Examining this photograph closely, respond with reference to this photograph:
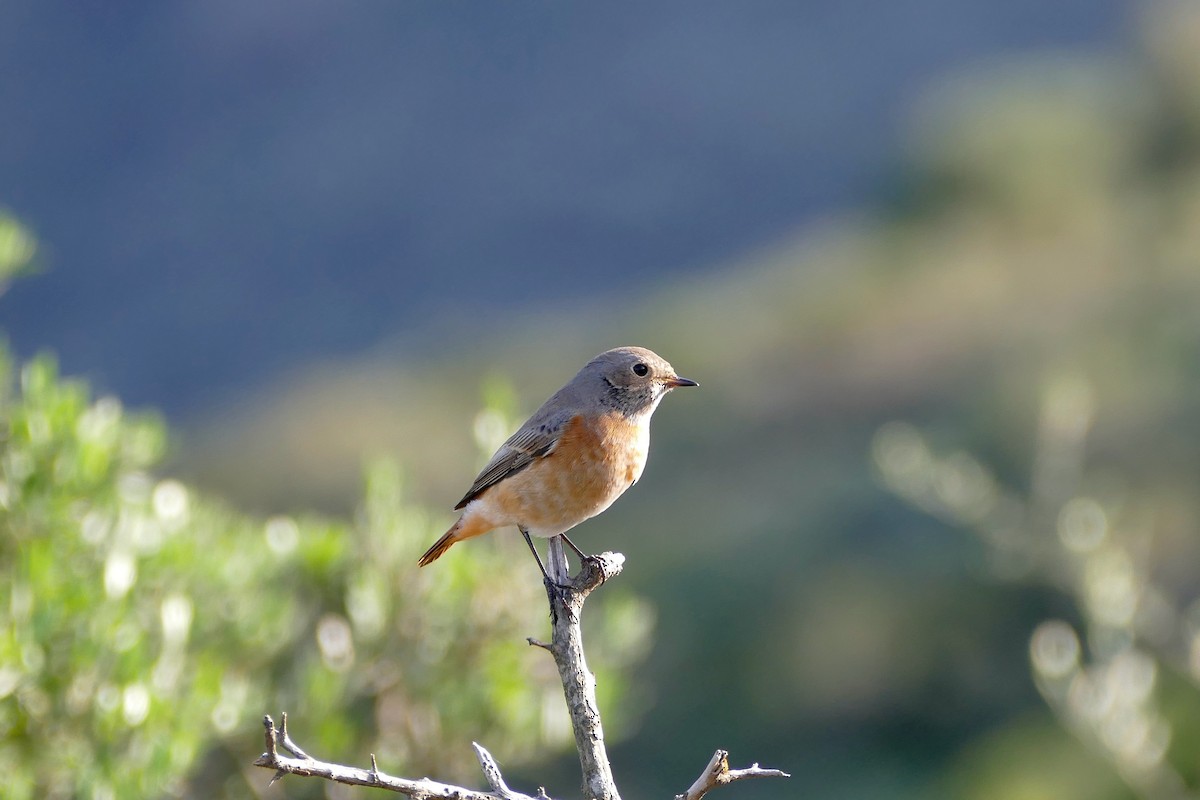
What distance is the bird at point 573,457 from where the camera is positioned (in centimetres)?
417

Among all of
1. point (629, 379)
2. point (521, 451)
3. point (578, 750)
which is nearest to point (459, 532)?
point (521, 451)

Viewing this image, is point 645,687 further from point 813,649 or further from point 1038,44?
point 1038,44

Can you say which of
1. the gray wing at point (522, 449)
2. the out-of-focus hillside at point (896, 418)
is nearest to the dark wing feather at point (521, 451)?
the gray wing at point (522, 449)

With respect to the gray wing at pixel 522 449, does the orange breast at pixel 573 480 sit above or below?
below

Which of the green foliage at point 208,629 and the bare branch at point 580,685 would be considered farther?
the green foliage at point 208,629

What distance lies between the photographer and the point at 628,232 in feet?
113

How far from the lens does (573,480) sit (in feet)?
13.7

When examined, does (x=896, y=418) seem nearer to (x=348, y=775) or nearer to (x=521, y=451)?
(x=521, y=451)

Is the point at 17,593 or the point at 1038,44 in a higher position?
the point at 1038,44

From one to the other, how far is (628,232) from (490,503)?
30406 mm

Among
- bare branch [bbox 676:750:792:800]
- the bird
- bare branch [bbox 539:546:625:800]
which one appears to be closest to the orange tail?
the bird

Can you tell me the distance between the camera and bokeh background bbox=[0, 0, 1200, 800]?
479 cm

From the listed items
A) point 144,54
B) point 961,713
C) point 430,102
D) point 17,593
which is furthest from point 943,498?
point 144,54

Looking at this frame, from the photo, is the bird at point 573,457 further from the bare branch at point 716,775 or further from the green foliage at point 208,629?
the bare branch at point 716,775
